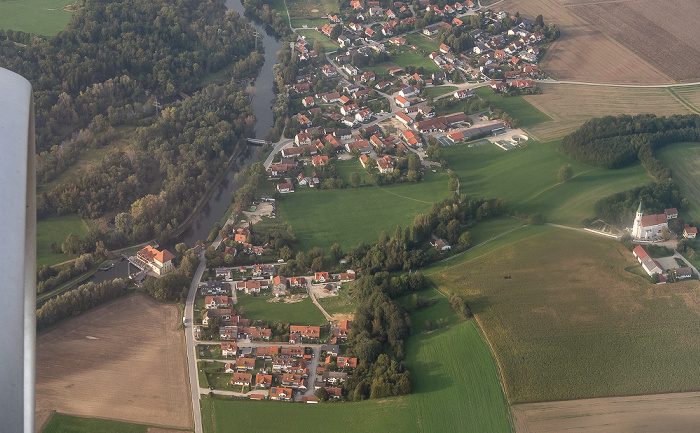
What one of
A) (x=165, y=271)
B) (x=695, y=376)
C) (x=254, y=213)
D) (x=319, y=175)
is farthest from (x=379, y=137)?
(x=695, y=376)

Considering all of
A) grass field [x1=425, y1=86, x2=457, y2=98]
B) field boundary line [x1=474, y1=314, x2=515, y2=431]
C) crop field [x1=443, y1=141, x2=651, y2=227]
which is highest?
grass field [x1=425, y1=86, x2=457, y2=98]

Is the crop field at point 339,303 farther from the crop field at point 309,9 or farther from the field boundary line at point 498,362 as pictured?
the crop field at point 309,9

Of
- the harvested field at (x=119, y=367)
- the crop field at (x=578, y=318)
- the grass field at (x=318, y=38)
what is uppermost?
the grass field at (x=318, y=38)

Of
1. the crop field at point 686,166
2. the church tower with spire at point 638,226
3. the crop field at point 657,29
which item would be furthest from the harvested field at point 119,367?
the crop field at point 657,29

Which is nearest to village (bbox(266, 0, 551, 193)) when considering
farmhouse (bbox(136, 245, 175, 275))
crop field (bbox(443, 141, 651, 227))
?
crop field (bbox(443, 141, 651, 227))

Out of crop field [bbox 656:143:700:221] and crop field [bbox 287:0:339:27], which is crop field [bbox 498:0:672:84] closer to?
crop field [bbox 656:143:700:221]

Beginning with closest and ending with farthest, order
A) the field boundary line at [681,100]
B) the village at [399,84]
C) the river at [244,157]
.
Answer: the river at [244,157] → the village at [399,84] → the field boundary line at [681,100]
